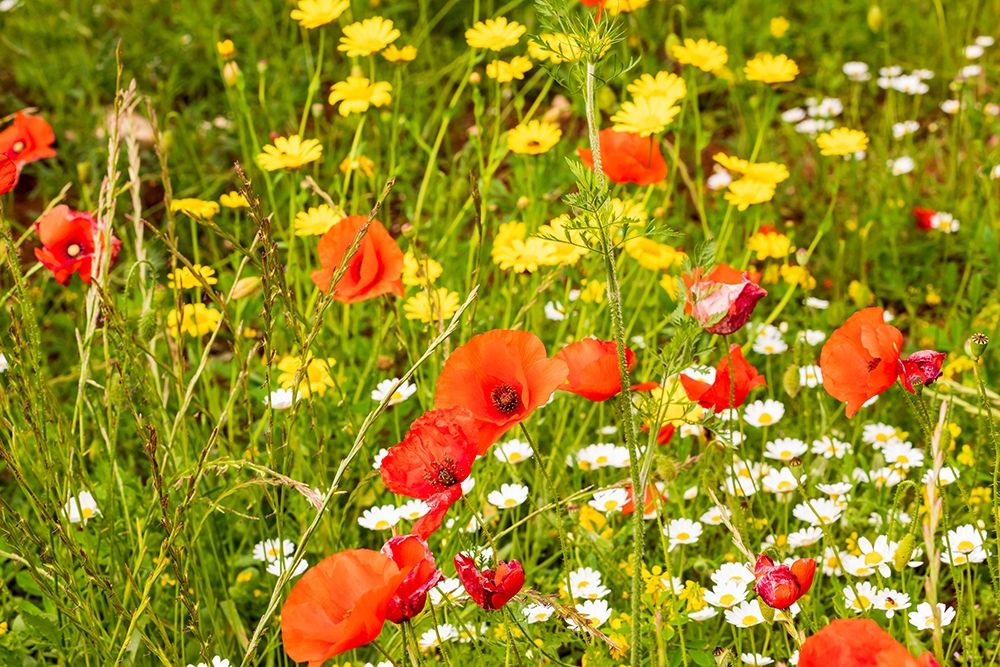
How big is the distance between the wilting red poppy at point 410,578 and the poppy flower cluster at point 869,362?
52 cm

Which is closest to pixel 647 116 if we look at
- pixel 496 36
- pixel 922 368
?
pixel 496 36

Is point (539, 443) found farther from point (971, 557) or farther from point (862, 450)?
point (971, 557)

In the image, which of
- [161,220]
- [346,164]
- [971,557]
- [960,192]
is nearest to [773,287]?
[960,192]

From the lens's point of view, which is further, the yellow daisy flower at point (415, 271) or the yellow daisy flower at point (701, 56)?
the yellow daisy flower at point (701, 56)

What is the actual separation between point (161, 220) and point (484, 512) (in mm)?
1614

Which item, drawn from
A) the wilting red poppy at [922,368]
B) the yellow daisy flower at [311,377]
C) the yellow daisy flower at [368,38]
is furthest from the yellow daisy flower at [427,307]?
the wilting red poppy at [922,368]

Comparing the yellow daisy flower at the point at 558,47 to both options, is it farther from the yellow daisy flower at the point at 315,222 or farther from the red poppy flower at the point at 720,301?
the yellow daisy flower at the point at 315,222

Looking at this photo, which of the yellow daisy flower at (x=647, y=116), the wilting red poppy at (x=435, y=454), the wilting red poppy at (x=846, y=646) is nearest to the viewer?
the wilting red poppy at (x=846, y=646)

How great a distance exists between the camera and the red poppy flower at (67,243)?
1.75 meters

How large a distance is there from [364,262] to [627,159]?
1.85 ft

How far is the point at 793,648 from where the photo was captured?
5.83ft

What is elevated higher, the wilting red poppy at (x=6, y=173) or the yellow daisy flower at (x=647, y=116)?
the wilting red poppy at (x=6, y=173)

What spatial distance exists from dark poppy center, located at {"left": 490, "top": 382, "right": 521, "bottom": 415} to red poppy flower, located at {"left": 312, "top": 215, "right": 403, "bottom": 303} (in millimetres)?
448

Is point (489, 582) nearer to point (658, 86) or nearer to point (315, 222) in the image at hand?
point (315, 222)
